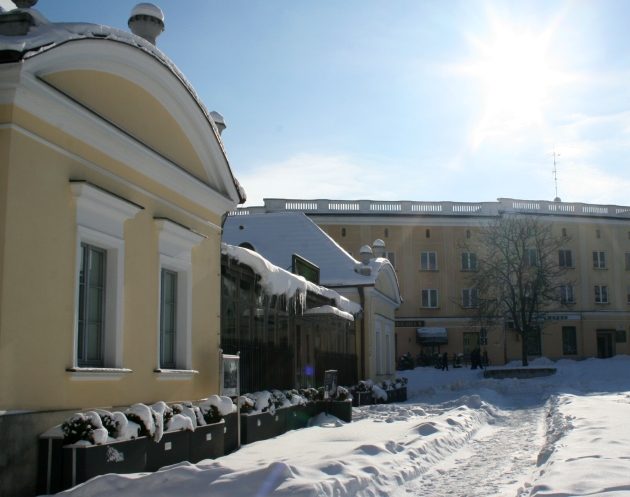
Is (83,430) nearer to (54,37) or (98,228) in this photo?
(98,228)

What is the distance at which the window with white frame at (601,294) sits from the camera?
5841 cm

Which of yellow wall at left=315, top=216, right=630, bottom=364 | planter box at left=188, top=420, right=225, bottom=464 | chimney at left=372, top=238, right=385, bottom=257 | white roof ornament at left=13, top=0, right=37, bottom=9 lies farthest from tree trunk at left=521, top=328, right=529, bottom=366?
white roof ornament at left=13, top=0, right=37, bottom=9

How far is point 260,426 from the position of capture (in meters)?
13.1

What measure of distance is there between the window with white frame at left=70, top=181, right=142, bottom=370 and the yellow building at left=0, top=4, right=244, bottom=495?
2 cm

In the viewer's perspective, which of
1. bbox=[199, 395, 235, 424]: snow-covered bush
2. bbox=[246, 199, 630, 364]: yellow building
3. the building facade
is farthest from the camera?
bbox=[246, 199, 630, 364]: yellow building

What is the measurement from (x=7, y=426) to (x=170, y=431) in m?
2.57

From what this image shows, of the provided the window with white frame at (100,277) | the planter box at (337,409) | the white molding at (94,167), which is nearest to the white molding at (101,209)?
the window with white frame at (100,277)

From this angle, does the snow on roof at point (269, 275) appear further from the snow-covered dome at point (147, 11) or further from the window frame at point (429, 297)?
the window frame at point (429, 297)

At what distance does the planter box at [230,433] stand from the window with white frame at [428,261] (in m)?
45.2

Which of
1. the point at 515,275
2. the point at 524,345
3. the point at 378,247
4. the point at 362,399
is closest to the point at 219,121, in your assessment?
the point at 362,399

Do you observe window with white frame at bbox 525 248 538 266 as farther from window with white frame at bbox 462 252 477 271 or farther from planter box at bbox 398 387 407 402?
planter box at bbox 398 387 407 402

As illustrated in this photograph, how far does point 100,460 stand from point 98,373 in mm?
1393

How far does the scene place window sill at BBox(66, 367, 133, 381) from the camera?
8391mm

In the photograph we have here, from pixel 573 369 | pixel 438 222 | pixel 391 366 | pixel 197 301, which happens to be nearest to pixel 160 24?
pixel 197 301
